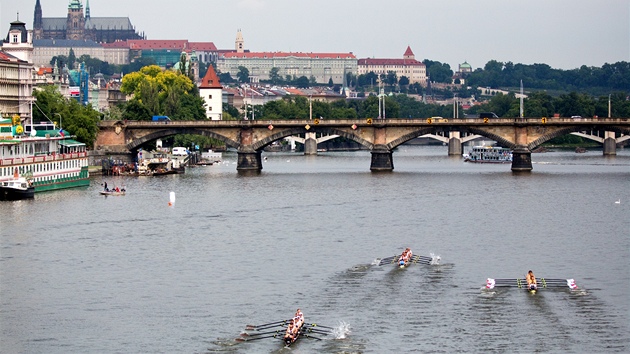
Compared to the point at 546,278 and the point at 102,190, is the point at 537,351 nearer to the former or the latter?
the point at 546,278

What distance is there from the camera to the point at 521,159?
139000mm

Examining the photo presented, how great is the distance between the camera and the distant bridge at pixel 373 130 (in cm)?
13738

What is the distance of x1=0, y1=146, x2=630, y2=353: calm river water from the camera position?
50.5m

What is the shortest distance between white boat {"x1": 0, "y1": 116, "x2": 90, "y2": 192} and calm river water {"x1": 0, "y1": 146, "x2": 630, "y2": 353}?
3083mm

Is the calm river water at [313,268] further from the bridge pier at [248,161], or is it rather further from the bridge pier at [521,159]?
the bridge pier at [248,161]

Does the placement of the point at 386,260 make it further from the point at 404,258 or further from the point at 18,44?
the point at 18,44

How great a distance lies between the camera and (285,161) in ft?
575

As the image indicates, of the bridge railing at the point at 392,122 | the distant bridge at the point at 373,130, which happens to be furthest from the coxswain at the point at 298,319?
the bridge railing at the point at 392,122

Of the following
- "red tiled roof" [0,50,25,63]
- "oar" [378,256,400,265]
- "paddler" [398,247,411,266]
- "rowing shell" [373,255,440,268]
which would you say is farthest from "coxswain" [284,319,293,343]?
"red tiled roof" [0,50,25,63]

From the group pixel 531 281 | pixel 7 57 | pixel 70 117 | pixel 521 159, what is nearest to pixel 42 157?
pixel 70 117

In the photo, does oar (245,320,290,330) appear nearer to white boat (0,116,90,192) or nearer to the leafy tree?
white boat (0,116,90,192)

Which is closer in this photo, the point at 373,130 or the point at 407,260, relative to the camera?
the point at 407,260

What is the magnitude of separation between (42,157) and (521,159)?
51.2m

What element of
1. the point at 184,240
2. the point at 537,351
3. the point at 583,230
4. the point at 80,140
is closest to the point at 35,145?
the point at 80,140
